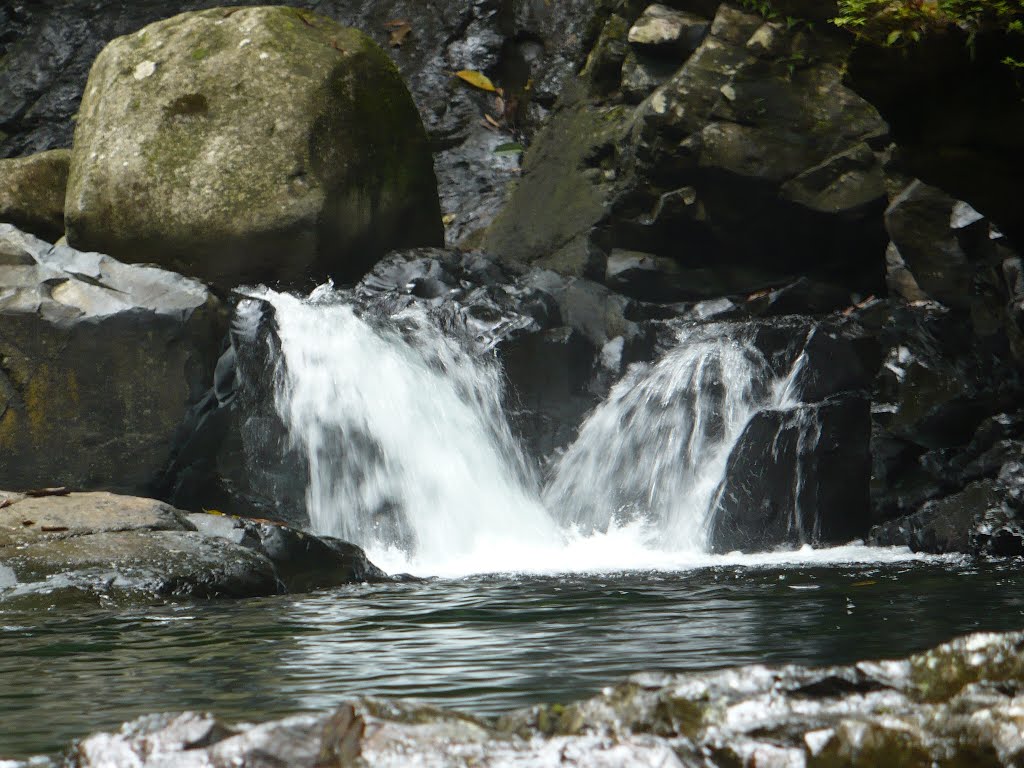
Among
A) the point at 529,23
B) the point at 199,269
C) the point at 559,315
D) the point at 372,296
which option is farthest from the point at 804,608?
the point at 529,23

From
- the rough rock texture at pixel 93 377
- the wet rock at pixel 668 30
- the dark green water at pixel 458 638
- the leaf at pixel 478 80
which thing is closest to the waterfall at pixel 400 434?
the rough rock texture at pixel 93 377

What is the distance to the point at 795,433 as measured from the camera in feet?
28.5

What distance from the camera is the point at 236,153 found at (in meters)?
9.98

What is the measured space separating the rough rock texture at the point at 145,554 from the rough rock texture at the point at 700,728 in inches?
142

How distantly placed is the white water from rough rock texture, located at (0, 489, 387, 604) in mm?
1628

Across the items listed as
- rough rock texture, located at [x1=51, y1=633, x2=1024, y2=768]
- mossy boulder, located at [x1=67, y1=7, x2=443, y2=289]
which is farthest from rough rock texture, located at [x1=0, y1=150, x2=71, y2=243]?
rough rock texture, located at [x1=51, y1=633, x2=1024, y2=768]

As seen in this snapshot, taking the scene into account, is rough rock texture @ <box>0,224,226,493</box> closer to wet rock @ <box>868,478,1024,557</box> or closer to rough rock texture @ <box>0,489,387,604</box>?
rough rock texture @ <box>0,489,387,604</box>

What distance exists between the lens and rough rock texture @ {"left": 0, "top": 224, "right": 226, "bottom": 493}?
26.2 feet

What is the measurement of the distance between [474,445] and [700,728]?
701cm

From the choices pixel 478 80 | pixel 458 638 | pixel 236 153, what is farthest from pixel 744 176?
pixel 458 638

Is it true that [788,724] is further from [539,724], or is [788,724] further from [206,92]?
[206,92]

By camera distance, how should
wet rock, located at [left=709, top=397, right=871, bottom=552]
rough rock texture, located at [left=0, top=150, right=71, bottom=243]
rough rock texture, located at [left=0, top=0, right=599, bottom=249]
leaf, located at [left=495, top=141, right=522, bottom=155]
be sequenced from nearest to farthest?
wet rock, located at [left=709, top=397, right=871, bottom=552] < rough rock texture, located at [left=0, top=150, right=71, bottom=243] < leaf, located at [left=495, top=141, right=522, bottom=155] < rough rock texture, located at [left=0, top=0, right=599, bottom=249]

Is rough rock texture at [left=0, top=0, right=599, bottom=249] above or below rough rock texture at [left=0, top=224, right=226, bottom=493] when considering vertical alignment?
above

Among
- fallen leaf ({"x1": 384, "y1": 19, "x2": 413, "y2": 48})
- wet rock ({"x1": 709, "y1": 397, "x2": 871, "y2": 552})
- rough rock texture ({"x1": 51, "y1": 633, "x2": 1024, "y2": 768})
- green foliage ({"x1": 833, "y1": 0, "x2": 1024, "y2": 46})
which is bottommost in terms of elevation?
wet rock ({"x1": 709, "y1": 397, "x2": 871, "y2": 552})
